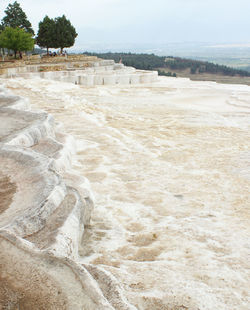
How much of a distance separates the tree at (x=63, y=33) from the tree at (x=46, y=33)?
51 cm

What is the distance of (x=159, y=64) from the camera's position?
79.8 m

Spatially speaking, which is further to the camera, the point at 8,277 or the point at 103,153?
the point at 103,153

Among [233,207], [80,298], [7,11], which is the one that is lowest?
[233,207]

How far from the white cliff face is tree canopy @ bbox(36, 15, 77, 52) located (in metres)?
34.1

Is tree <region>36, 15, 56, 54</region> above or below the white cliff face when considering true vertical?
above

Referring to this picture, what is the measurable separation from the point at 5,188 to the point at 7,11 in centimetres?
5048

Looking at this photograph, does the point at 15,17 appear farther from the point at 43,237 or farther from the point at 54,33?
the point at 43,237

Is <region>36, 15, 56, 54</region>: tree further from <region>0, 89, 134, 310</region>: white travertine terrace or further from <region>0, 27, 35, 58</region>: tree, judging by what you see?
<region>0, 89, 134, 310</region>: white travertine terrace

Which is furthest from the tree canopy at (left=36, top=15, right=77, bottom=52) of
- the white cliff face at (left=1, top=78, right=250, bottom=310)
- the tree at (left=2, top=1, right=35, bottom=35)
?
the white cliff face at (left=1, top=78, right=250, bottom=310)

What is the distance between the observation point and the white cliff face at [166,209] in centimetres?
291

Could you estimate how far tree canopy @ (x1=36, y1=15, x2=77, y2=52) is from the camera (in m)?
42.1

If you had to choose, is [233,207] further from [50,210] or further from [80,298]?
[80,298]

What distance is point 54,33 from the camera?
4228 cm

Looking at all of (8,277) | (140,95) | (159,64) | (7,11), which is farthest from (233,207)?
(159,64)
